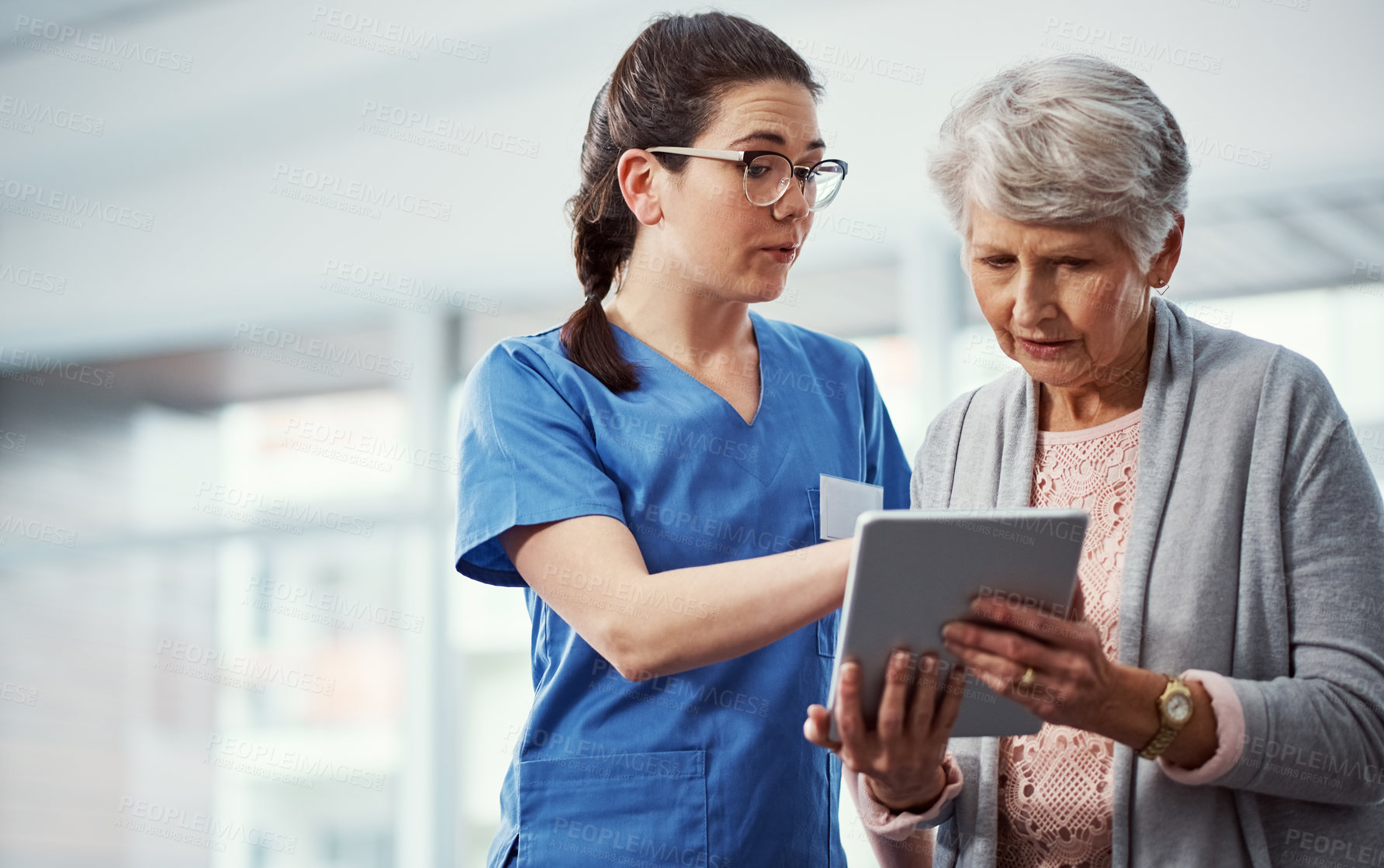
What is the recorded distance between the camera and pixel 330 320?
4.83 meters

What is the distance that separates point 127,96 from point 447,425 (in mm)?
2075

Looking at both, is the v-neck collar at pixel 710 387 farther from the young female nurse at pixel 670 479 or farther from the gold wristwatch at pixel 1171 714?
the gold wristwatch at pixel 1171 714

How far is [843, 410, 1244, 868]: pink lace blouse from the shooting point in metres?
1.17

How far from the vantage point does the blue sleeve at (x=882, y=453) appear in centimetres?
181

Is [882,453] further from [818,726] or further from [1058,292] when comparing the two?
[818,726]

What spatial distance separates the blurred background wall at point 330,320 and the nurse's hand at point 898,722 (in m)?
2.60

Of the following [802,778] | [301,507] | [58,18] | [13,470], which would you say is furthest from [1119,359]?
[13,470]

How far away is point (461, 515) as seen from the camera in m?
1.53

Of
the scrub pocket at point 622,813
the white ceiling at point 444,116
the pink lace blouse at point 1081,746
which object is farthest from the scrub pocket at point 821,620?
the white ceiling at point 444,116

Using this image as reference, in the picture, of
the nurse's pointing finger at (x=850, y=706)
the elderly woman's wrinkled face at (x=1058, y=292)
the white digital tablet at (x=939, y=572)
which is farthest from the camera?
the elderly woman's wrinkled face at (x=1058, y=292)

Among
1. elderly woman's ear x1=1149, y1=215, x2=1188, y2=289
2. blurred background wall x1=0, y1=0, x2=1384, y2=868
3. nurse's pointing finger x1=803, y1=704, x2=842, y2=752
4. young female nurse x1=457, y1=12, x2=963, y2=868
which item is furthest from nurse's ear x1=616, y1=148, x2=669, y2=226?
blurred background wall x1=0, y1=0, x2=1384, y2=868

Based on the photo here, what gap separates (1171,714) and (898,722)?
0.82 ft

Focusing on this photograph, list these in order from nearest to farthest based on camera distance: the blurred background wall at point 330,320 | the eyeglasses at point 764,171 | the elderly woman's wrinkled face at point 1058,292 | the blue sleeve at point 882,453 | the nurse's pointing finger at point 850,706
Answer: the nurse's pointing finger at point 850,706
the elderly woman's wrinkled face at point 1058,292
the eyeglasses at point 764,171
the blue sleeve at point 882,453
the blurred background wall at point 330,320

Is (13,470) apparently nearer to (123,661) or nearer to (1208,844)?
(123,661)
